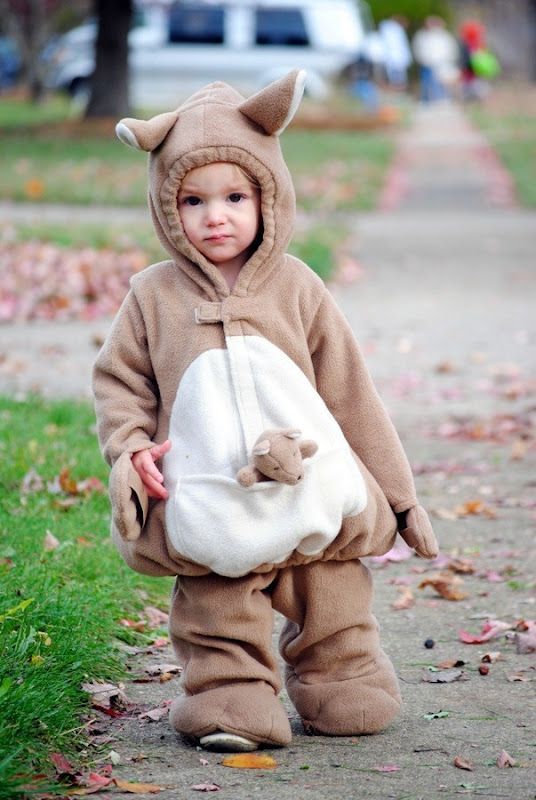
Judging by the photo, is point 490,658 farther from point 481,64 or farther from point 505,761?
point 481,64

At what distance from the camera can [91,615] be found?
396 centimetres

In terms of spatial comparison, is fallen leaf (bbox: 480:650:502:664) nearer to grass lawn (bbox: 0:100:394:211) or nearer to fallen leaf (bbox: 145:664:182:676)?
fallen leaf (bbox: 145:664:182:676)

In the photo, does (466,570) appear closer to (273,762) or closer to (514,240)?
(273,762)

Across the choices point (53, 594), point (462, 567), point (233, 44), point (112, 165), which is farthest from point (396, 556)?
point (233, 44)

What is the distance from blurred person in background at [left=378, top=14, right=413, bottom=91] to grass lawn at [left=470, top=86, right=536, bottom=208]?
251 cm

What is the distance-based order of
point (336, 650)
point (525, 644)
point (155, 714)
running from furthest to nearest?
point (525, 644), point (155, 714), point (336, 650)

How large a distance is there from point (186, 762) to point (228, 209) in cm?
121

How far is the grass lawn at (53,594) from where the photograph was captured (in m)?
3.17

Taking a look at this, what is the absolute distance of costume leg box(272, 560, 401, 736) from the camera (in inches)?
132

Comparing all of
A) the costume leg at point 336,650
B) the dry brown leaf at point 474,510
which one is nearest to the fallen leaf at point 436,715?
the costume leg at point 336,650

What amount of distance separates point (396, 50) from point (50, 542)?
34.5 m

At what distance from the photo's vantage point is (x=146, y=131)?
3252 mm

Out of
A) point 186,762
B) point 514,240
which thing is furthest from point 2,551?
point 514,240

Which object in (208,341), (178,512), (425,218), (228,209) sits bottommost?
(425,218)
